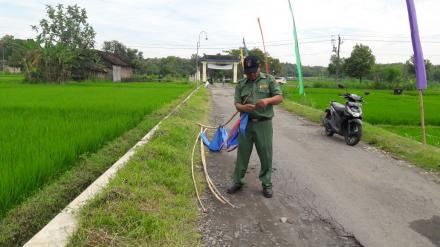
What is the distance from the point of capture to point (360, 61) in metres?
41.4

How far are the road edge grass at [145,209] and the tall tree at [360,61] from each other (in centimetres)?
4144

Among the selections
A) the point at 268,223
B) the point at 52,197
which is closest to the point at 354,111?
the point at 268,223

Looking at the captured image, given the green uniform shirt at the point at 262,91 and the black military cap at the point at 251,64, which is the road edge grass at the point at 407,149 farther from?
the black military cap at the point at 251,64

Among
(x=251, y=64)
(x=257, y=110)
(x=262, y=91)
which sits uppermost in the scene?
(x=251, y=64)

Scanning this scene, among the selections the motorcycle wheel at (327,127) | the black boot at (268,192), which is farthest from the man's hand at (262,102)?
the motorcycle wheel at (327,127)

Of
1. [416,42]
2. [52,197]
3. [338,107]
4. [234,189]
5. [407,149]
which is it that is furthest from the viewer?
[338,107]

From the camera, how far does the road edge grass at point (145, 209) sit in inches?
98.8

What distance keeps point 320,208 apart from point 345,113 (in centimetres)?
401

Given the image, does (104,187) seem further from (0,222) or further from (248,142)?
(248,142)

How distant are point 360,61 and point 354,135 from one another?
37917mm

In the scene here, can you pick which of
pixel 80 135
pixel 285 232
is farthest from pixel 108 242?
pixel 80 135

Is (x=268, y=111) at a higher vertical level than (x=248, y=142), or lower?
higher

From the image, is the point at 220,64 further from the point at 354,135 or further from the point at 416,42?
the point at 416,42

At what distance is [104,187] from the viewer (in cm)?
335
